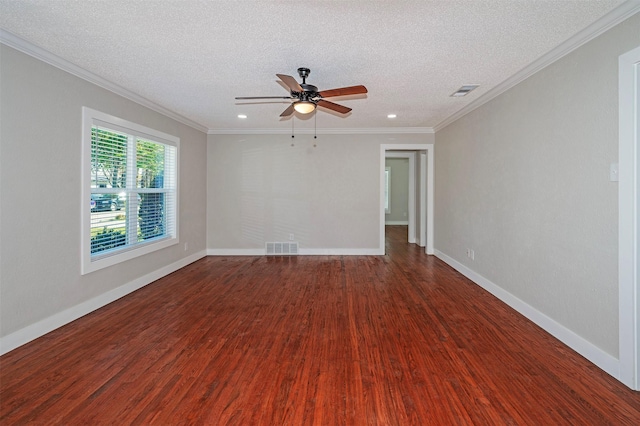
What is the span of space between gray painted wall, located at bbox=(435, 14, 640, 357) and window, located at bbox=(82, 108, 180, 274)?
4.64 m

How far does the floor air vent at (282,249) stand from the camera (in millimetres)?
6078

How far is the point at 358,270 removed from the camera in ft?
16.2

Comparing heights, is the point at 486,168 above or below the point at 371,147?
below

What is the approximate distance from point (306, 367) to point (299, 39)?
2.59 meters

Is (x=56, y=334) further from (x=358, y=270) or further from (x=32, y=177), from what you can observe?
(x=358, y=270)

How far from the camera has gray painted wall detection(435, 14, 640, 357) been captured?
7.09ft

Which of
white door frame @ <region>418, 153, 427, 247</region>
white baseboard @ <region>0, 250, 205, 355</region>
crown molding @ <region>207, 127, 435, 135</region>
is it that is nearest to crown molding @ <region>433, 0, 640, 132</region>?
crown molding @ <region>207, 127, 435, 135</region>

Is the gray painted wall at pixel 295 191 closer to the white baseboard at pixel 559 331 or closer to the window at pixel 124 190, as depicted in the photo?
the window at pixel 124 190

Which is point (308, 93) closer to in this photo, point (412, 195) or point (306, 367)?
point (306, 367)

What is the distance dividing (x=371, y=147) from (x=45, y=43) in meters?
4.87

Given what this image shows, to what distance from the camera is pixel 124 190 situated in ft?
12.3

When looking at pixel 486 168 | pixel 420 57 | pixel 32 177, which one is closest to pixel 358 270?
pixel 486 168

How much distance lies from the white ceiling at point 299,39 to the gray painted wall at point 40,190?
0.96 feet

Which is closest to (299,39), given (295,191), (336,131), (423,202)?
(336,131)
